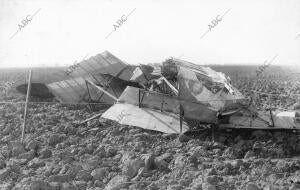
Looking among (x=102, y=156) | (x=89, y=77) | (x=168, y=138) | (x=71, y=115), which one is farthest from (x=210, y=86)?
(x=89, y=77)

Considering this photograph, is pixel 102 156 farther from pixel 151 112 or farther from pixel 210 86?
pixel 210 86

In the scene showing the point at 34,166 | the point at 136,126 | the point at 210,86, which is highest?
the point at 210,86

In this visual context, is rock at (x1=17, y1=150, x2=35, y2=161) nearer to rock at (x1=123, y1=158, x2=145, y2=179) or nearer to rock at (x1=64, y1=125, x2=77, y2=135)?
rock at (x1=64, y1=125, x2=77, y2=135)

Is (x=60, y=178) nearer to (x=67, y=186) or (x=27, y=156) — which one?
(x=67, y=186)

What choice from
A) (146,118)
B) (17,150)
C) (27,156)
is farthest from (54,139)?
(146,118)

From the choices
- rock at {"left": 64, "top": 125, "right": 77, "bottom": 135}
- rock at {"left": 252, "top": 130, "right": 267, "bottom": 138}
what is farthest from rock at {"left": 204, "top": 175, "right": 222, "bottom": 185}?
rock at {"left": 64, "top": 125, "right": 77, "bottom": 135}

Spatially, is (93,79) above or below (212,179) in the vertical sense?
above

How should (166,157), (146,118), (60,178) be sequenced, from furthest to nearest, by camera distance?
(146,118) → (166,157) → (60,178)

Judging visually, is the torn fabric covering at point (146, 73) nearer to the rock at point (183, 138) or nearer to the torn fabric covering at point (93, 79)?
the torn fabric covering at point (93, 79)
